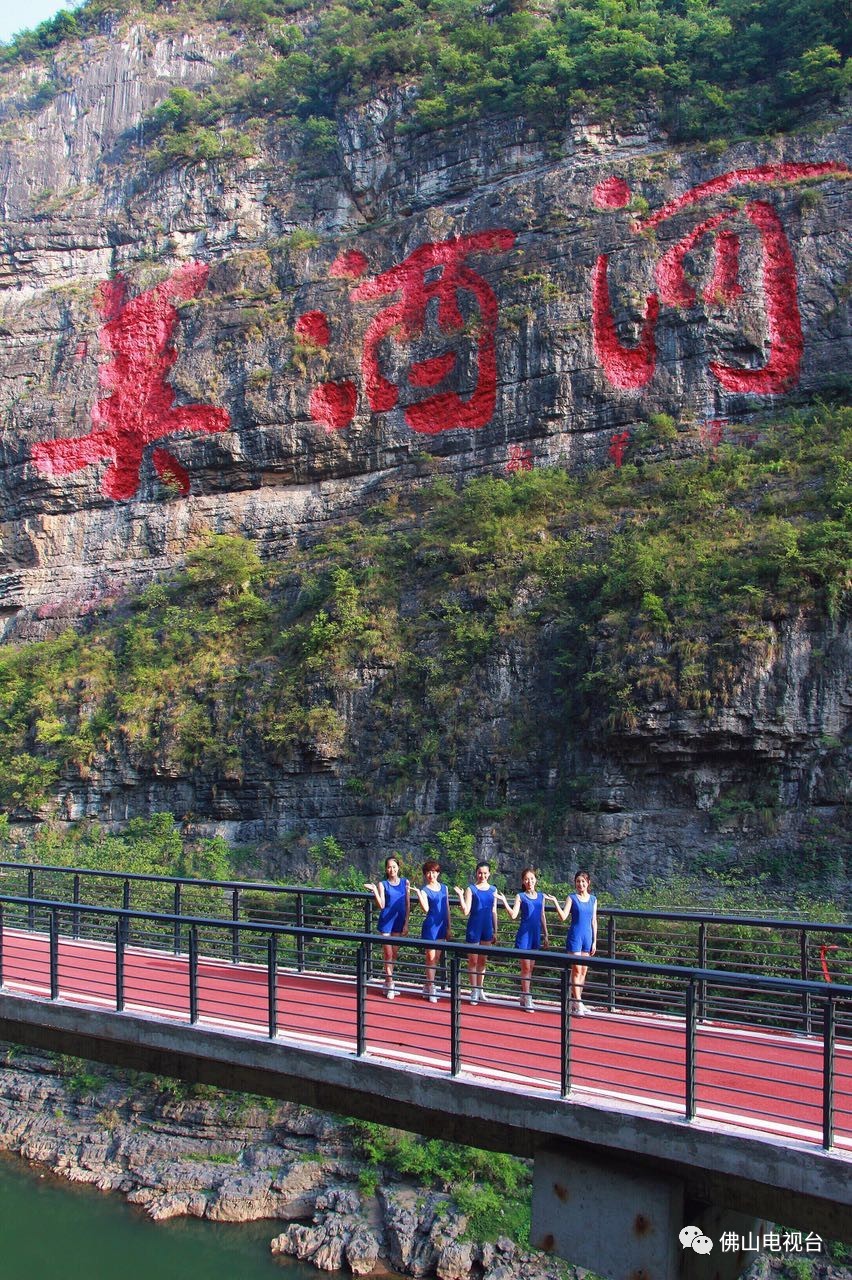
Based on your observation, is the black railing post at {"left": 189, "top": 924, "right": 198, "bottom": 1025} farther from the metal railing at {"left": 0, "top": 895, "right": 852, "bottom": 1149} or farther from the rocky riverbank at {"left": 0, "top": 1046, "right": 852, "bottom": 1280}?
the rocky riverbank at {"left": 0, "top": 1046, "right": 852, "bottom": 1280}

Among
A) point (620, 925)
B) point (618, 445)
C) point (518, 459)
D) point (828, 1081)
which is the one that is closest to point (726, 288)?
point (618, 445)

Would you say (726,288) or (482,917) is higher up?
(726,288)

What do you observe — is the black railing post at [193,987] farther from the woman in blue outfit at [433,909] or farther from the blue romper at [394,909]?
the woman in blue outfit at [433,909]

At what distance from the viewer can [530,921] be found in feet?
28.3

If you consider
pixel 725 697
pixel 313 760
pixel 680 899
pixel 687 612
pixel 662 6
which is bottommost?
pixel 680 899

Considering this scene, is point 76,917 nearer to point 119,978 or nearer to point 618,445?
point 119,978

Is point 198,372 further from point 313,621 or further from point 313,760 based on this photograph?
point 313,760

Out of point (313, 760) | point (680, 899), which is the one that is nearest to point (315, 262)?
point (313, 760)

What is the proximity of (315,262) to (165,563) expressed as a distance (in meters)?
9.10

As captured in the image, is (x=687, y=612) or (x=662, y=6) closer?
(x=687, y=612)

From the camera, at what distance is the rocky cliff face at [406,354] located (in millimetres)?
18875

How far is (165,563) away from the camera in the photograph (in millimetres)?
27734

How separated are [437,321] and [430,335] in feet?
1.52

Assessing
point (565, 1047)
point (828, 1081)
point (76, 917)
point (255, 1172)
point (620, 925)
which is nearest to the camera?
point (828, 1081)
